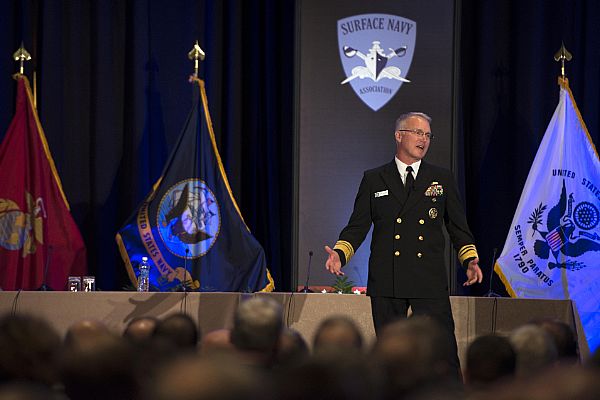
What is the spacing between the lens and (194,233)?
18.2ft

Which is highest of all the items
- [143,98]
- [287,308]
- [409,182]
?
[143,98]

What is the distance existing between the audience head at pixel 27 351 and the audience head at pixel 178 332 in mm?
124

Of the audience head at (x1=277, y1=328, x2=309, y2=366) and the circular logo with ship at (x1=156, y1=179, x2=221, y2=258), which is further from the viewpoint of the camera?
the circular logo with ship at (x1=156, y1=179, x2=221, y2=258)

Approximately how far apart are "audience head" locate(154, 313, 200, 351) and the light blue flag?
4.55m

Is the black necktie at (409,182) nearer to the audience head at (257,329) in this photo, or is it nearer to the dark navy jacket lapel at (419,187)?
the dark navy jacket lapel at (419,187)

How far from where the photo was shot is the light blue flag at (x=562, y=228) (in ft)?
17.6

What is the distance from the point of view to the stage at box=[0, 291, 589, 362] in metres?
4.49

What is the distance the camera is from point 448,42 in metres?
5.70

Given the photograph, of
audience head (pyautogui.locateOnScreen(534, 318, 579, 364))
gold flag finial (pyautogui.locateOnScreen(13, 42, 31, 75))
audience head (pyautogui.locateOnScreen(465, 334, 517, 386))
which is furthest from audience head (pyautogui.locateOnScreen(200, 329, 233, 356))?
gold flag finial (pyautogui.locateOnScreen(13, 42, 31, 75))

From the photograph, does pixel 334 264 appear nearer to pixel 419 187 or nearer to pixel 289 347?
pixel 419 187

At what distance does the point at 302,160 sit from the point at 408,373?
4.92 metres

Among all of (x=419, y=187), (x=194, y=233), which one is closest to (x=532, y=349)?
(x=419, y=187)

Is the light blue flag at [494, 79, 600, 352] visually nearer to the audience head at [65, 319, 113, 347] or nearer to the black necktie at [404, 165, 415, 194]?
the black necktie at [404, 165, 415, 194]

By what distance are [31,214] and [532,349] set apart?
5174 mm
